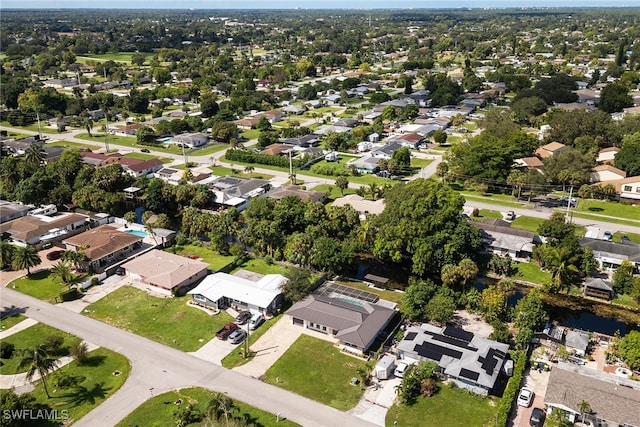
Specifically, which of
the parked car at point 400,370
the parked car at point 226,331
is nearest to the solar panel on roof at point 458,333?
the parked car at point 400,370

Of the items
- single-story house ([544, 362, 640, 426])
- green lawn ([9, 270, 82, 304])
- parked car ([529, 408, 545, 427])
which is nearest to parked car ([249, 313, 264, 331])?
green lawn ([9, 270, 82, 304])

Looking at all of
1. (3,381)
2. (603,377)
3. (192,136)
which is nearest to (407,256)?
(603,377)

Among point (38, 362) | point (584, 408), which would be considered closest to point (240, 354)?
point (38, 362)

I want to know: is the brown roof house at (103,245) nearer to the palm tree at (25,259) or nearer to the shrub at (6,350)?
the palm tree at (25,259)

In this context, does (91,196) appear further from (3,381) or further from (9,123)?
(9,123)

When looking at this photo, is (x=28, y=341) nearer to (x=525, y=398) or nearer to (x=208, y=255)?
(x=208, y=255)
